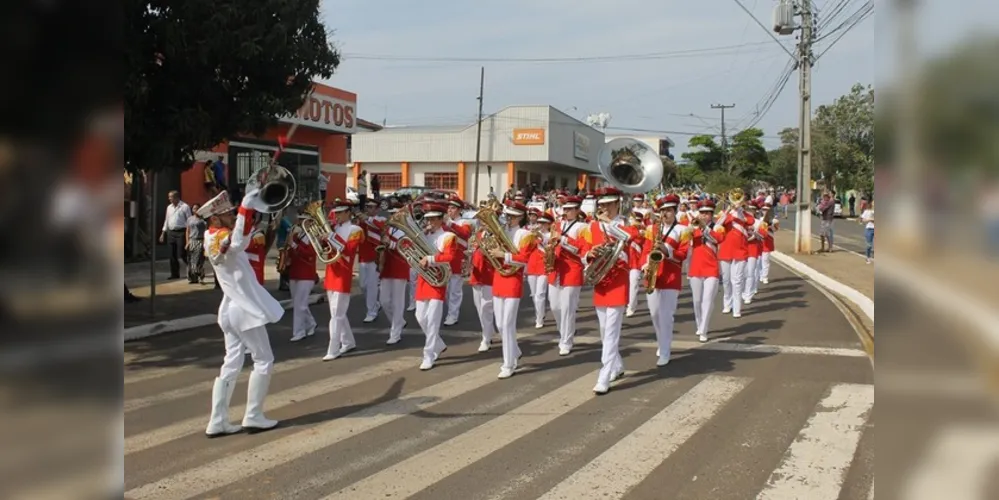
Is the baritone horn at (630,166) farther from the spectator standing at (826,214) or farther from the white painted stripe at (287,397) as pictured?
the spectator standing at (826,214)

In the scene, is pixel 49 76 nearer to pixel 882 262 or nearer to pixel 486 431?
pixel 882 262

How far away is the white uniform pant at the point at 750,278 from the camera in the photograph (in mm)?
13936

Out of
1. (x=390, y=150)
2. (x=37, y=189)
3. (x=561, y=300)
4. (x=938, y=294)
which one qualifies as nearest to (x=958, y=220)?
(x=938, y=294)

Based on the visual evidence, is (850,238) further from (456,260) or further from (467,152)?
(456,260)

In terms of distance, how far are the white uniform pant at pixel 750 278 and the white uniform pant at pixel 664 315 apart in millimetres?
5623

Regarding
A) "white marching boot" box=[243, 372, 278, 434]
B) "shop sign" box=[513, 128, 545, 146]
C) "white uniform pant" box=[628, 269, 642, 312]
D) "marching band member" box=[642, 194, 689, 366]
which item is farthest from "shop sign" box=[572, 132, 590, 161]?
"white marching boot" box=[243, 372, 278, 434]

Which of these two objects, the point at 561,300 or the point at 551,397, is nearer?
the point at 551,397

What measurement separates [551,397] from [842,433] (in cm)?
262

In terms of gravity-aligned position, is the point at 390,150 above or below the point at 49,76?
above

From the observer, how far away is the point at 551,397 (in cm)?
741

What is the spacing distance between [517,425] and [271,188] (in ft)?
9.35

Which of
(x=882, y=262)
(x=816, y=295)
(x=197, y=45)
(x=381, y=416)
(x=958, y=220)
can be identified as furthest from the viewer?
(x=816, y=295)

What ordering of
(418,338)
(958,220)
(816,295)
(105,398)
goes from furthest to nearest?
1. (816,295)
2. (418,338)
3. (105,398)
4. (958,220)

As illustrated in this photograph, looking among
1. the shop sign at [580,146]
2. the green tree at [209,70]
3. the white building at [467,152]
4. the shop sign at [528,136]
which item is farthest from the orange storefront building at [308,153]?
the shop sign at [580,146]
